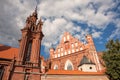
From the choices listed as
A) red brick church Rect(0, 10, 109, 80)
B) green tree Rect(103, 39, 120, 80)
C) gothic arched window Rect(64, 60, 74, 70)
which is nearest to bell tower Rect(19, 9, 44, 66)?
red brick church Rect(0, 10, 109, 80)

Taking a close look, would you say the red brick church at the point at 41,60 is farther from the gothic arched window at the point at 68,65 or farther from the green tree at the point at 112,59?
the green tree at the point at 112,59

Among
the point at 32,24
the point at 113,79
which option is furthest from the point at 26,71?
the point at 113,79

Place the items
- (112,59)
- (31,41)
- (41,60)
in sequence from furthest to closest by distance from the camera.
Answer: (41,60)
(31,41)
(112,59)

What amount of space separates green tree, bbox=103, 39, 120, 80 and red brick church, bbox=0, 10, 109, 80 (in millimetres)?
2167

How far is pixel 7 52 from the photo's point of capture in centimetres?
2644

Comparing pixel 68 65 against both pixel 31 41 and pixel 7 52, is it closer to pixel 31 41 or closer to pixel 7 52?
pixel 31 41

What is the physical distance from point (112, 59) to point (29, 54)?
1585 cm

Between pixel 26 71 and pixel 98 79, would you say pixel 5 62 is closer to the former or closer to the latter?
pixel 26 71

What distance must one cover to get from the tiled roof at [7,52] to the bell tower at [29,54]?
193 centimetres

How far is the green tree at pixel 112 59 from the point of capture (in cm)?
2488

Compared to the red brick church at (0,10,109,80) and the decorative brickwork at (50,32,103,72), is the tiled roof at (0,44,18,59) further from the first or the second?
the decorative brickwork at (50,32,103,72)

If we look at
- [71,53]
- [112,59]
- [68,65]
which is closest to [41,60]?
[68,65]

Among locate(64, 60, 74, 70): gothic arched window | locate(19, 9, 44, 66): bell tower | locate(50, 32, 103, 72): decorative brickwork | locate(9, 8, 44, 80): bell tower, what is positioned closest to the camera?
locate(9, 8, 44, 80): bell tower

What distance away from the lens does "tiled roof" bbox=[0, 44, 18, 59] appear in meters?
25.1
